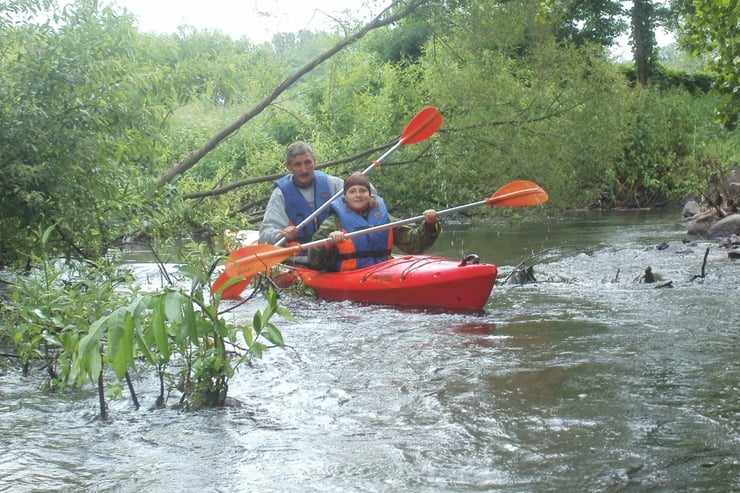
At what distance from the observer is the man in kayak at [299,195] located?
24.4ft

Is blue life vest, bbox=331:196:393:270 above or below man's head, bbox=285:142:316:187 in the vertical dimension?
below

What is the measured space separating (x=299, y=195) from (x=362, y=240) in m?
0.90

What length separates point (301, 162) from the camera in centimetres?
746

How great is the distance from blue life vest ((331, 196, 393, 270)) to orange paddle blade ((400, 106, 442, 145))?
1.28 m

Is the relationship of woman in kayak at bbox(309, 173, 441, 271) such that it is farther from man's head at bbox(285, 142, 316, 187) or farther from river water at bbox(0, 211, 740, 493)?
river water at bbox(0, 211, 740, 493)

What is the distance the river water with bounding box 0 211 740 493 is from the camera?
279 centimetres

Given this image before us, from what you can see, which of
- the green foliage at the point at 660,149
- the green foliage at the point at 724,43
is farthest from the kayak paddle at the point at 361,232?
the green foliage at the point at 660,149

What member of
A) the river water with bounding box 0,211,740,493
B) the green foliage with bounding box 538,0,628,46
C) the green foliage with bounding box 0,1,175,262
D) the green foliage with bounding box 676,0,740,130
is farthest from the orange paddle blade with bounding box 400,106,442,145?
the green foliage with bounding box 538,0,628,46

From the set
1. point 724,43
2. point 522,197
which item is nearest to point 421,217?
point 522,197

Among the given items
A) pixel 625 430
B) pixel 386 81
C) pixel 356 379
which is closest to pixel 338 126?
pixel 386 81

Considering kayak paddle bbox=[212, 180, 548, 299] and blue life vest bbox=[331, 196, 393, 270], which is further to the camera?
blue life vest bbox=[331, 196, 393, 270]

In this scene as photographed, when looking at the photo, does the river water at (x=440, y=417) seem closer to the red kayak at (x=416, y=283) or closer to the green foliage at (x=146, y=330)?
the green foliage at (x=146, y=330)

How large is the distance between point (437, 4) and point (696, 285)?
3.30 m

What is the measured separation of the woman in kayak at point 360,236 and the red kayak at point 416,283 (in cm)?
15
